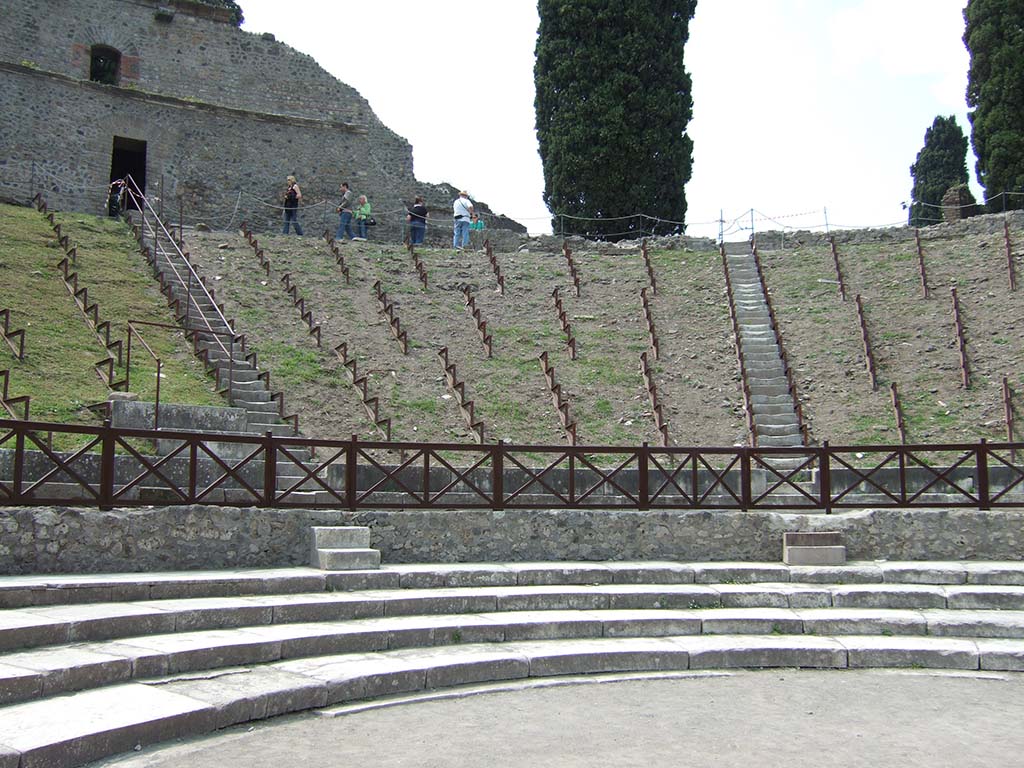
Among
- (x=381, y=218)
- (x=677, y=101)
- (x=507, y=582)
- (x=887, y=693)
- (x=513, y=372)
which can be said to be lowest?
(x=887, y=693)

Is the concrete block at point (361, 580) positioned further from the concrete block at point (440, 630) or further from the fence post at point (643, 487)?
the fence post at point (643, 487)

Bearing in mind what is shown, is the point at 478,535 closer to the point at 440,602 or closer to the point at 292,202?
the point at 440,602

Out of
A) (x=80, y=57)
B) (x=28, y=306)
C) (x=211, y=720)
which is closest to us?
(x=211, y=720)

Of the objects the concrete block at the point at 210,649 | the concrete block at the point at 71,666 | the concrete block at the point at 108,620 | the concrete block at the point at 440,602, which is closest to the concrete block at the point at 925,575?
the concrete block at the point at 440,602

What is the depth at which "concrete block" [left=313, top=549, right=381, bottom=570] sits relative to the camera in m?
10.2

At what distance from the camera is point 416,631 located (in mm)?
8789

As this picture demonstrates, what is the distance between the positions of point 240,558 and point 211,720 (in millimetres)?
3762

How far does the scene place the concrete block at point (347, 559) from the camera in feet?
33.5

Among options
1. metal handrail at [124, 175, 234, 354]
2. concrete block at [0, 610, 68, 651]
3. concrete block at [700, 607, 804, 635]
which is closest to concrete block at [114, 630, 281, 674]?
concrete block at [0, 610, 68, 651]

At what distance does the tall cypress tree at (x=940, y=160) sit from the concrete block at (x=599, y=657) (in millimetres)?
35480

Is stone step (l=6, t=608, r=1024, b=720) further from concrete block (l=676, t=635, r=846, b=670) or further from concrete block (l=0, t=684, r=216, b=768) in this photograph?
concrete block (l=676, t=635, r=846, b=670)

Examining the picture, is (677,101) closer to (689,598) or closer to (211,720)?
(689,598)

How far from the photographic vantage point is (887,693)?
27.7 ft

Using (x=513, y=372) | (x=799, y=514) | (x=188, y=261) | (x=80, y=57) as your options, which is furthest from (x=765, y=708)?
(x=80, y=57)
